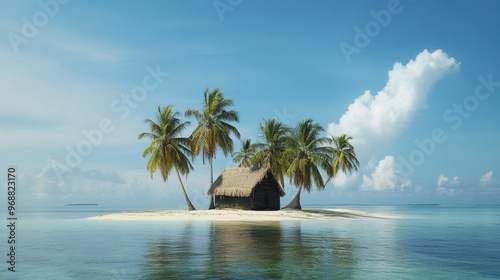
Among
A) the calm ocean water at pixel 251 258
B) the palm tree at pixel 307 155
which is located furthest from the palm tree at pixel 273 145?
the calm ocean water at pixel 251 258

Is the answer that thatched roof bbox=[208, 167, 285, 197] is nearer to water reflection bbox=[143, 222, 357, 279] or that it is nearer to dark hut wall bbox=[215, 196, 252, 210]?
dark hut wall bbox=[215, 196, 252, 210]

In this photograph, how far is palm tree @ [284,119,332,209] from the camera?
140 ft

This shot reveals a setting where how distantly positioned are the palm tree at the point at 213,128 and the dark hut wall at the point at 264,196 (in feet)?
16.3

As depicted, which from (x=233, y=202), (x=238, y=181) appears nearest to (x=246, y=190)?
(x=238, y=181)

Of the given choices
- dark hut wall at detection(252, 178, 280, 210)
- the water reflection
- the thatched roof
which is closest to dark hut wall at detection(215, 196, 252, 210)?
dark hut wall at detection(252, 178, 280, 210)

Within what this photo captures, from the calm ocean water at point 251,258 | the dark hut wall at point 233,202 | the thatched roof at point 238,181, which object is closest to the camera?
the calm ocean water at point 251,258

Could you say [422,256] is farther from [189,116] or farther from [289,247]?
[189,116]

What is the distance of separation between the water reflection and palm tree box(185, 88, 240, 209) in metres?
21.4

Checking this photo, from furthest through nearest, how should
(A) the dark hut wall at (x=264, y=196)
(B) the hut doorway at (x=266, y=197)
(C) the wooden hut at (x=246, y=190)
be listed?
(B) the hut doorway at (x=266, y=197) → (A) the dark hut wall at (x=264, y=196) → (C) the wooden hut at (x=246, y=190)

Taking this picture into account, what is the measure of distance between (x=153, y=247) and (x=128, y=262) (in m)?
3.80

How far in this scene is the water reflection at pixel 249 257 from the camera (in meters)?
11.7

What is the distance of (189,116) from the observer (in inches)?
1729

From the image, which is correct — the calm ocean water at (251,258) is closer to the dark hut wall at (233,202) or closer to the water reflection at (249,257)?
the water reflection at (249,257)

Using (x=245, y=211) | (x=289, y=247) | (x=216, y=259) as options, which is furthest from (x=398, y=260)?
(x=245, y=211)
